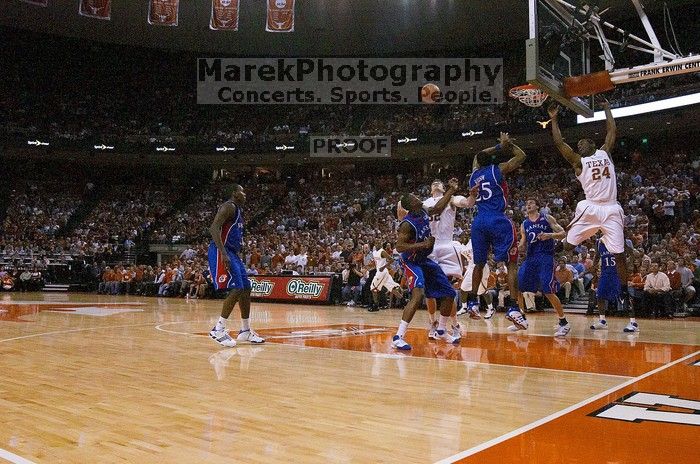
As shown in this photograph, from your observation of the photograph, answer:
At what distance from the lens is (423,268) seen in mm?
6789

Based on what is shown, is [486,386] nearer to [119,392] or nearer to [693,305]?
[119,392]

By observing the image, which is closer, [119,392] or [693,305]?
[119,392]

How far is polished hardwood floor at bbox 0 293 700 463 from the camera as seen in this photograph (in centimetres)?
279

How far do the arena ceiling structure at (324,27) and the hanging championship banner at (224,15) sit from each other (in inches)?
236

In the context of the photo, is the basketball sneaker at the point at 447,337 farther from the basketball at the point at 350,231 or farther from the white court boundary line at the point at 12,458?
the white court boundary line at the point at 12,458

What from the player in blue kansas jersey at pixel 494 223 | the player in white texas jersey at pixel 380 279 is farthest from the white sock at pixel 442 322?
the player in white texas jersey at pixel 380 279

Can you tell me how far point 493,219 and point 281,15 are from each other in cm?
1474

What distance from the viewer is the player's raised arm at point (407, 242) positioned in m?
6.36

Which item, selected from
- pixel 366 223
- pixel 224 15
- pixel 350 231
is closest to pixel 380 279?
pixel 350 231

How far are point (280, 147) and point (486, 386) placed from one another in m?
24.9

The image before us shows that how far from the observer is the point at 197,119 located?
3166 centimetres

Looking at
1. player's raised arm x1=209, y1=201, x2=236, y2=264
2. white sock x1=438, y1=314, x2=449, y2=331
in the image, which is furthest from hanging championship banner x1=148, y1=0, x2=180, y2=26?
white sock x1=438, y1=314, x2=449, y2=331

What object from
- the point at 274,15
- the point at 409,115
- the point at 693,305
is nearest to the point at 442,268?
the point at 693,305

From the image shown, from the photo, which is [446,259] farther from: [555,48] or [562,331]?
[555,48]
